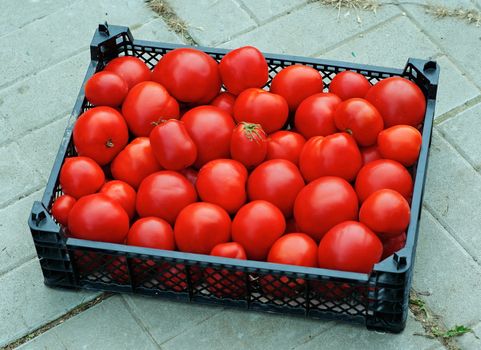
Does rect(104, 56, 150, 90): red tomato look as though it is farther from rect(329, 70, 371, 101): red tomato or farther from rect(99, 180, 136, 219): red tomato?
rect(329, 70, 371, 101): red tomato

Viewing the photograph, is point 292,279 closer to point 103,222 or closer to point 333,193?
point 333,193

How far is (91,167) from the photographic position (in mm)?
2482

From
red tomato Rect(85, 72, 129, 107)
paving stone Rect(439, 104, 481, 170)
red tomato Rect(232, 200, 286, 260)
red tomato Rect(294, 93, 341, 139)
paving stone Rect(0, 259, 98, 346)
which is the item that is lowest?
paving stone Rect(0, 259, 98, 346)

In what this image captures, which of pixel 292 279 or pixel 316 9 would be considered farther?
pixel 316 9

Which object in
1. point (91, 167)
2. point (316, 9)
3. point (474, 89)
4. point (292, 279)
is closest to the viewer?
point (292, 279)

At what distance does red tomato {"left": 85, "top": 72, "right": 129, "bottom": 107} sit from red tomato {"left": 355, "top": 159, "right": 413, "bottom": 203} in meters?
0.71

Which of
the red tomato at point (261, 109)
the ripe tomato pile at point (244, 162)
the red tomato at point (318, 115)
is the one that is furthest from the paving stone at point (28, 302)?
A: the red tomato at point (318, 115)

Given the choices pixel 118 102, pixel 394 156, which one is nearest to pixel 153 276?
pixel 118 102

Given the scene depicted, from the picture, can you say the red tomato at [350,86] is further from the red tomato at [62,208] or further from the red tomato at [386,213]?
the red tomato at [62,208]

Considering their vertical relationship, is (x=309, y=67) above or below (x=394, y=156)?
above

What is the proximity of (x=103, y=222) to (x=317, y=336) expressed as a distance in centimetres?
63

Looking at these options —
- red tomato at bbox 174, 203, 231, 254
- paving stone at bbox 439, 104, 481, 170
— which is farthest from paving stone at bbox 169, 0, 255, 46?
red tomato at bbox 174, 203, 231, 254

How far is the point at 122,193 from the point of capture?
247cm

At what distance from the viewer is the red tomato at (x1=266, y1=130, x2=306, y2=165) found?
8.34 feet
